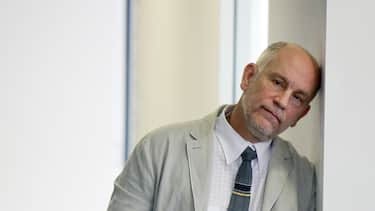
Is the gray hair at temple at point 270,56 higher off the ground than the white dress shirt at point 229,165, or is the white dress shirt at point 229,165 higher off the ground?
the gray hair at temple at point 270,56

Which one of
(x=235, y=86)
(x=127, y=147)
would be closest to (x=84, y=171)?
(x=127, y=147)

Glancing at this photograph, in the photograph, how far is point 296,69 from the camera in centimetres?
169

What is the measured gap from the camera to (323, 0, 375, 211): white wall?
1600 mm

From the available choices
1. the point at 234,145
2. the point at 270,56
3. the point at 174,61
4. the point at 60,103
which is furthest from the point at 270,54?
the point at 60,103

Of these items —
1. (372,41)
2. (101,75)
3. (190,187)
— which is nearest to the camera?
(372,41)

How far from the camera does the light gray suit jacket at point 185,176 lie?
67.3 inches

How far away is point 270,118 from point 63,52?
2.00 m

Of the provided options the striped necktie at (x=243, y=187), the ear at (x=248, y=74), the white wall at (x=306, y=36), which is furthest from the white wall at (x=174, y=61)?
the striped necktie at (x=243, y=187)

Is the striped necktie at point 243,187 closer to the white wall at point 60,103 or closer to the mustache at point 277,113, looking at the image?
the mustache at point 277,113

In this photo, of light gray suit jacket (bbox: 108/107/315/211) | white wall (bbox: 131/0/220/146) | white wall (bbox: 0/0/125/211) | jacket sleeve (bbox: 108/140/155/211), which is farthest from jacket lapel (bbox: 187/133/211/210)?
white wall (bbox: 0/0/125/211)

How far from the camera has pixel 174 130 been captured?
1.81m

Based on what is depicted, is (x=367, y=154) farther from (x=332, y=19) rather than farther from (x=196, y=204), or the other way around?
(x=196, y=204)

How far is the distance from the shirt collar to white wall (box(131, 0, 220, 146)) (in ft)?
5.01

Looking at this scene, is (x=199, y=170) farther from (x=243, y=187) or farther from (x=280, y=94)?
(x=280, y=94)
